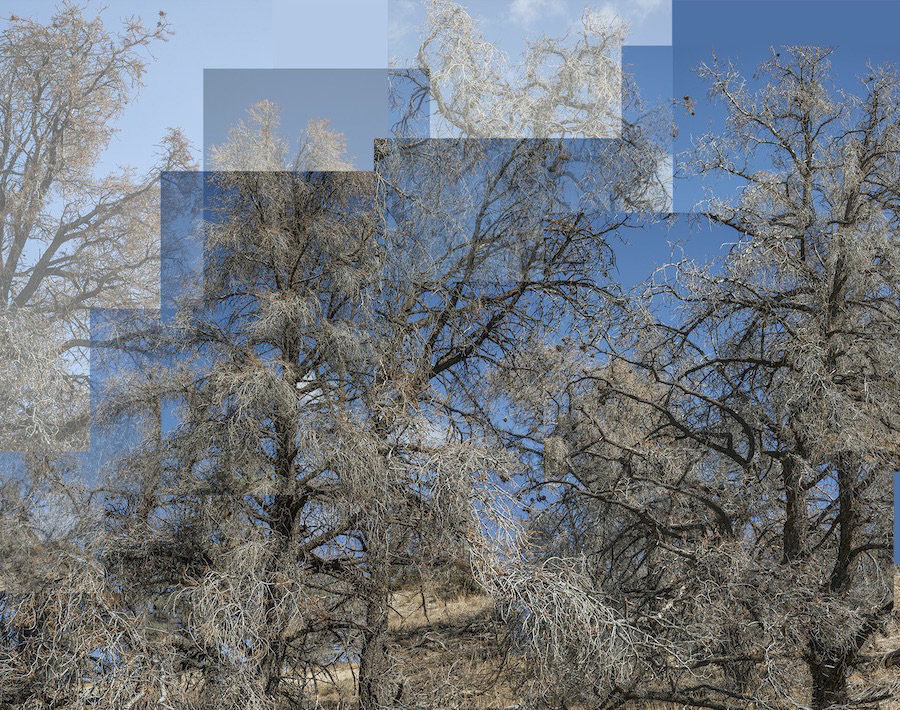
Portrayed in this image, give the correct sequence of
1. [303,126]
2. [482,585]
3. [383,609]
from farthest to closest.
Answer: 1. [303,126]
2. [383,609]
3. [482,585]

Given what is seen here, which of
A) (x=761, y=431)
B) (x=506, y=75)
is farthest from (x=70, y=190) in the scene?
(x=761, y=431)

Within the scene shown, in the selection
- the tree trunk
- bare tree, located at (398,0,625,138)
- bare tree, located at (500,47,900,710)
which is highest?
bare tree, located at (398,0,625,138)

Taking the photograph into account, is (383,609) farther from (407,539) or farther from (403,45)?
(403,45)

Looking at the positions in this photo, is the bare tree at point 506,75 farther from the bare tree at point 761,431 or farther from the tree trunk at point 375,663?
the tree trunk at point 375,663

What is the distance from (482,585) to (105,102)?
13.3ft

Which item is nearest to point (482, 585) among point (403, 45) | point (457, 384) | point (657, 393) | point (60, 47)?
point (457, 384)

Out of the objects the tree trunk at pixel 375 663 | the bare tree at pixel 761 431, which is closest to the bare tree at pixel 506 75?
the bare tree at pixel 761 431

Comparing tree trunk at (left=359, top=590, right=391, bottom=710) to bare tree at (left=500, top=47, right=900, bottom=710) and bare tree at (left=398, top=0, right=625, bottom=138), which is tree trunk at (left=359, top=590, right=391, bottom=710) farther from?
bare tree at (left=398, top=0, right=625, bottom=138)

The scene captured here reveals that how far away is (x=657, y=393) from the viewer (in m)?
6.51

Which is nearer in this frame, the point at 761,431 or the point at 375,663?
the point at 375,663

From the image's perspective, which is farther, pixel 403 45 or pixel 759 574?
pixel 403 45

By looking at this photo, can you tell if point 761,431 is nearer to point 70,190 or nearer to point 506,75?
point 506,75

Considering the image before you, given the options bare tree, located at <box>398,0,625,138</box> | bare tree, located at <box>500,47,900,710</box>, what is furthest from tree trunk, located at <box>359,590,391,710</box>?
bare tree, located at <box>398,0,625,138</box>

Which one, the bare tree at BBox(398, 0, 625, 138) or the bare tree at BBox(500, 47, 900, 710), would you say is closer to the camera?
the bare tree at BBox(500, 47, 900, 710)
